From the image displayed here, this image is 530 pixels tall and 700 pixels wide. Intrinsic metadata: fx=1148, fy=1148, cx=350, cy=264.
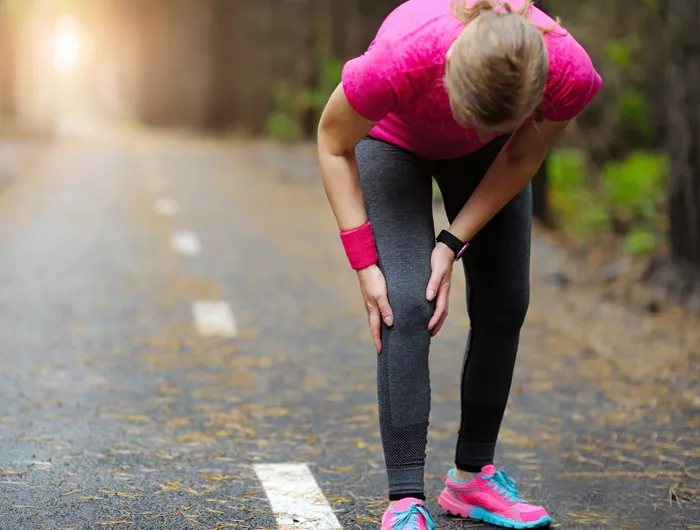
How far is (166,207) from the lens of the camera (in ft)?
48.0

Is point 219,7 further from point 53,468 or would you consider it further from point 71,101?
point 71,101

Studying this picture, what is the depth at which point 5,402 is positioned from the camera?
17.0 feet

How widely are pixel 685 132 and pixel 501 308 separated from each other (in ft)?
17.4

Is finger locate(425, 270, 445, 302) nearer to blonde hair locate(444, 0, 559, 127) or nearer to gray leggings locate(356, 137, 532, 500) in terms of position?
gray leggings locate(356, 137, 532, 500)

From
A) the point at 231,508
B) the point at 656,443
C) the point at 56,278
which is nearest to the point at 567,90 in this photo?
the point at 231,508

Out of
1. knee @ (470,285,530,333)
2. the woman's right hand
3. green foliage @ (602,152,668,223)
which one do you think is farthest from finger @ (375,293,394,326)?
green foliage @ (602,152,668,223)

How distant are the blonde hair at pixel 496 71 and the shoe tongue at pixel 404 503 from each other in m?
1.11

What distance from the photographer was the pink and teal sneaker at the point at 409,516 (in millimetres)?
3238

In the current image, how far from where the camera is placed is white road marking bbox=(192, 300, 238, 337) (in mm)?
7055

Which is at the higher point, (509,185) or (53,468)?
(509,185)

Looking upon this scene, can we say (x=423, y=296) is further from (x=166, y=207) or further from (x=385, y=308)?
(x=166, y=207)

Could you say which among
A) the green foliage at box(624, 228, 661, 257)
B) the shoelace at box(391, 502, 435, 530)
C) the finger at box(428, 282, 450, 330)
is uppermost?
the finger at box(428, 282, 450, 330)

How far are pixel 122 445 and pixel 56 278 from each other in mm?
4746

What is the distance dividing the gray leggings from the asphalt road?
0.40 meters
